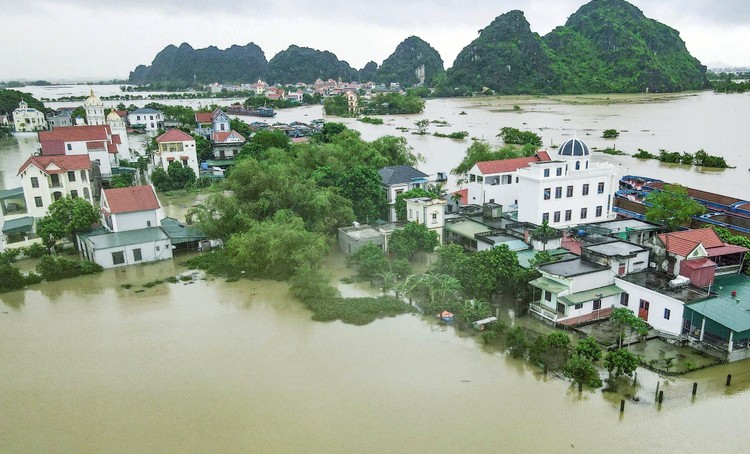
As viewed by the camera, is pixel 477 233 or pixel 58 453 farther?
pixel 477 233

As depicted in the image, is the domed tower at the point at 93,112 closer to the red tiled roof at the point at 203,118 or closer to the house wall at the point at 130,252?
the red tiled roof at the point at 203,118

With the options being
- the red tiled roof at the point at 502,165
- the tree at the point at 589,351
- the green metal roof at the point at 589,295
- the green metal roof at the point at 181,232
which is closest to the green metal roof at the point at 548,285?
the green metal roof at the point at 589,295

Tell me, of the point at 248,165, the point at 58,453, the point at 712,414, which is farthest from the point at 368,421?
the point at 248,165

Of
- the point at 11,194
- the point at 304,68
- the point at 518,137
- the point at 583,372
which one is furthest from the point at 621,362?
A: the point at 304,68

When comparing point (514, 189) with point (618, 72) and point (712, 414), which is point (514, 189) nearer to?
point (712, 414)

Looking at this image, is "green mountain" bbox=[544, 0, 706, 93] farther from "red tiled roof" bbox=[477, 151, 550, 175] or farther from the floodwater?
the floodwater

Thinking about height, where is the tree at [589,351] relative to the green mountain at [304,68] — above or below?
below
